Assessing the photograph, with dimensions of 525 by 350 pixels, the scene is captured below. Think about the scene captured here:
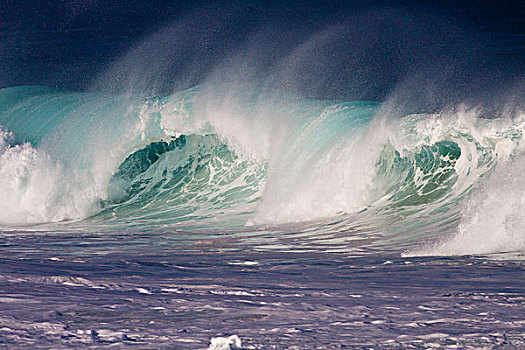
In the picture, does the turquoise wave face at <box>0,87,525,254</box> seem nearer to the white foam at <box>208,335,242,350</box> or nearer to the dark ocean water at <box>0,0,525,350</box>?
the dark ocean water at <box>0,0,525,350</box>

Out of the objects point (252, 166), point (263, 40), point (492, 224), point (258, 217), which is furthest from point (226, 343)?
point (263, 40)

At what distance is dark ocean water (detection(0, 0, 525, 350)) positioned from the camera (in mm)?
4305

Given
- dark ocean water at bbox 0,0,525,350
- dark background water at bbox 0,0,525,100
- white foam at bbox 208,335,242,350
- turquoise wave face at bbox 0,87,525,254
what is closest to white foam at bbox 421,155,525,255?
dark ocean water at bbox 0,0,525,350

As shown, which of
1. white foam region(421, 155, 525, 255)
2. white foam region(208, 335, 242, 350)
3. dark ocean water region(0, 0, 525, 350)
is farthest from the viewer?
white foam region(421, 155, 525, 255)

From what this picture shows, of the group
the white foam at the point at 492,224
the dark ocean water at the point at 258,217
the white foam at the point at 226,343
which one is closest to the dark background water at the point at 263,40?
the dark ocean water at the point at 258,217

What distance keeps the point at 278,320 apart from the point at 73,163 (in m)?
9.30

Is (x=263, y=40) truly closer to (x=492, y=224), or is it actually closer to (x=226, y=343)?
(x=492, y=224)

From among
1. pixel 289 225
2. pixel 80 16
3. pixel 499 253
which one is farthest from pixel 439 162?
pixel 80 16

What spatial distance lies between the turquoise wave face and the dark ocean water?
32 millimetres

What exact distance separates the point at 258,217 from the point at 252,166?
78.7 inches

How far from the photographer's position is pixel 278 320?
4.38 m

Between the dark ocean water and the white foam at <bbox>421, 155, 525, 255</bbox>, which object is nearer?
the dark ocean water

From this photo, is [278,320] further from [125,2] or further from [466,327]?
[125,2]

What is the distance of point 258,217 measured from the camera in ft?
34.0
